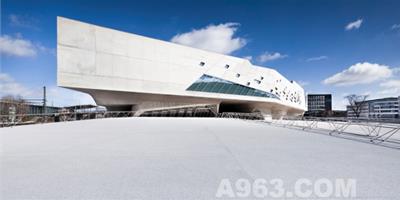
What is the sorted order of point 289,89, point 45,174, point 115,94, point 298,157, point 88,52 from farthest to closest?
point 289,89
point 115,94
point 88,52
point 298,157
point 45,174

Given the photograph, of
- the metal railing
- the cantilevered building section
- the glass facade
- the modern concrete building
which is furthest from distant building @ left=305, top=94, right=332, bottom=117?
the metal railing

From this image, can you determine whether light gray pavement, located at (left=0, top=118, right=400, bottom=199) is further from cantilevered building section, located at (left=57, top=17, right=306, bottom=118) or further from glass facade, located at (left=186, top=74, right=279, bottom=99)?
glass facade, located at (left=186, top=74, right=279, bottom=99)

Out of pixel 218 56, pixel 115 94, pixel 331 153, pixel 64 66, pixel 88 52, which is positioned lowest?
pixel 331 153

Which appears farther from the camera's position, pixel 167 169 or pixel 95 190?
pixel 167 169

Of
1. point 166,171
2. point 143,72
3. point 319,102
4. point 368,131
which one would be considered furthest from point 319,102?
point 166,171

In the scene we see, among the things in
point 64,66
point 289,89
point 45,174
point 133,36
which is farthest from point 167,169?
point 289,89

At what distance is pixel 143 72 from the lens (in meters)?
29.2

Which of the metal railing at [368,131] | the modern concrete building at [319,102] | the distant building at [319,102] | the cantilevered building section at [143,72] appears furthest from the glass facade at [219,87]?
the modern concrete building at [319,102]

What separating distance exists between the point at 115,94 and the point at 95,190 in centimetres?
2753

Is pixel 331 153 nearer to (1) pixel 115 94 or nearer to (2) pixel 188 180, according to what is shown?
(2) pixel 188 180

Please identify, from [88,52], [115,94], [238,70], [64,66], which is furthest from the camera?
[238,70]

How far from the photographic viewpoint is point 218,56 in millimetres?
37312

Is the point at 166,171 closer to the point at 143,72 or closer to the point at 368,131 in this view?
the point at 368,131

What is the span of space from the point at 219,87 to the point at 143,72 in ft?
45.1
